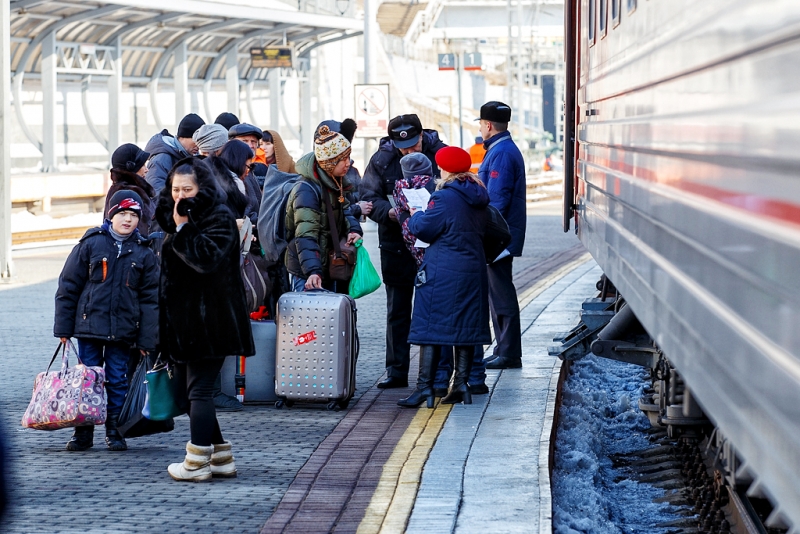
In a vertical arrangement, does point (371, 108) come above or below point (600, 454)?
above

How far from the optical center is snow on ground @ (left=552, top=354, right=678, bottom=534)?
5.80m

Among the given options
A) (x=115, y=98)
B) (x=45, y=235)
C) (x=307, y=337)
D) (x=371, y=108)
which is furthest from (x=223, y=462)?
(x=115, y=98)

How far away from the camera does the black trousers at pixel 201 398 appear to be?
18.6 feet

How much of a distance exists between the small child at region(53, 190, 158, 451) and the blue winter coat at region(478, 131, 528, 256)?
105 inches

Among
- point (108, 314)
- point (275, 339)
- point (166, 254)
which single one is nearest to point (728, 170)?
point (166, 254)

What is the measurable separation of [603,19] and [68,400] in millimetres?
3095

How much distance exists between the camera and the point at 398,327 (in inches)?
316

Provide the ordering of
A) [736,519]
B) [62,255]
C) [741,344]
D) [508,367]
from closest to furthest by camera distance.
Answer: [741,344] < [736,519] < [508,367] < [62,255]

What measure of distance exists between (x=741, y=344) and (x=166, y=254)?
3462 mm

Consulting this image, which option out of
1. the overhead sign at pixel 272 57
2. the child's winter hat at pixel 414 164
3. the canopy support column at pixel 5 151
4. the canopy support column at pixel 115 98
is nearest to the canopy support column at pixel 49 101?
the canopy support column at pixel 115 98

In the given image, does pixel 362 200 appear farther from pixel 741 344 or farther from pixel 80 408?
pixel 741 344

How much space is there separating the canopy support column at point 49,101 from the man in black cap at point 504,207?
1446 cm

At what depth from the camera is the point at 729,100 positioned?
2.84 meters

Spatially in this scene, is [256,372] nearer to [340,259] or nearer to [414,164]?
[340,259]
